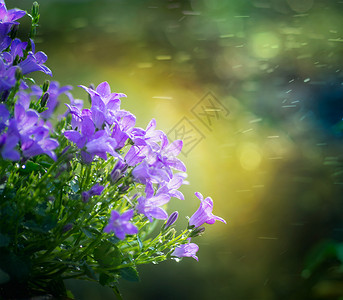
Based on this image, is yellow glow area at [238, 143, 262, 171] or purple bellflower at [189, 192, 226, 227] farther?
yellow glow area at [238, 143, 262, 171]

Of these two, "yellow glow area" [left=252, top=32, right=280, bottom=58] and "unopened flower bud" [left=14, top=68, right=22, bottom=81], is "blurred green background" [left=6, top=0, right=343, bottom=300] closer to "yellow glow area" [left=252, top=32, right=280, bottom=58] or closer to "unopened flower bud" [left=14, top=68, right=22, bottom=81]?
"yellow glow area" [left=252, top=32, right=280, bottom=58]

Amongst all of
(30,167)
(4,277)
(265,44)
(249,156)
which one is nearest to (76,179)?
(30,167)

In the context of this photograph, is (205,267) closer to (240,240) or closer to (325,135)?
(240,240)

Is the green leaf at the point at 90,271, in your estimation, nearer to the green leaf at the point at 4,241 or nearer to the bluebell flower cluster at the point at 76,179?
the bluebell flower cluster at the point at 76,179

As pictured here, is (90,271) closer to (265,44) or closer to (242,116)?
(242,116)

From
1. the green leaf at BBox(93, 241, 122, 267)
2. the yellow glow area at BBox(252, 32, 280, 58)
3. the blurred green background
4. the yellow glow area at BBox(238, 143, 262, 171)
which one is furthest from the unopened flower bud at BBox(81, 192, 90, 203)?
the yellow glow area at BBox(252, 32, 280, 58)

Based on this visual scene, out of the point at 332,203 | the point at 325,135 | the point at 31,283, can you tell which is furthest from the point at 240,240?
the point at 31,283

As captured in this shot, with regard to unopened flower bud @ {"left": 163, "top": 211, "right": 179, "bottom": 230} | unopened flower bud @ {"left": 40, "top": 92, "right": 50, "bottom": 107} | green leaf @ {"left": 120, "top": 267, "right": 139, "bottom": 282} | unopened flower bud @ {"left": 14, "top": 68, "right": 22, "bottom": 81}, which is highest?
unopened flower bud @ {"left": 14, "top": 68, "right": 22, "bottom": 81}

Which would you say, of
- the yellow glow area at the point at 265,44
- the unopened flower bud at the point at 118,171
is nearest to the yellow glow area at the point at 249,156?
the yellow glow area at the point at 265,44

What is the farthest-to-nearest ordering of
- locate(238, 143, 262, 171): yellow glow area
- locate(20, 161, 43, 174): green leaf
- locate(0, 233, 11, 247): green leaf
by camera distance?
locate(238, 143, 262, 171): yellow glow area
locate(20, 161, 43, 174): green leaf
locate(0, 233, 11, 247): green leaf
